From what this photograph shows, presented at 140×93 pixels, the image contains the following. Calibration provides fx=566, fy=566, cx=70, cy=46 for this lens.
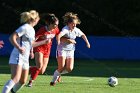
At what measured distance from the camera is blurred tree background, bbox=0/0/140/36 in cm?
4156

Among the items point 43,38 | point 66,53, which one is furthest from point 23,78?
point 66,53

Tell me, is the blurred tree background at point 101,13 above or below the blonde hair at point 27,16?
above

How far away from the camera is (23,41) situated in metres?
11.7

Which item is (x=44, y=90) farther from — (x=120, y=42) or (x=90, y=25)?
(x=90, y=25)

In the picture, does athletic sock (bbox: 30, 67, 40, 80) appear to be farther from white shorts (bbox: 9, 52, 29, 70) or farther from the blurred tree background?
the blurred tree background

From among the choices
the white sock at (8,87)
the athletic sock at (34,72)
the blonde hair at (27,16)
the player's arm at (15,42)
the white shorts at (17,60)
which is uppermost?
the blonde hair at (27,16)

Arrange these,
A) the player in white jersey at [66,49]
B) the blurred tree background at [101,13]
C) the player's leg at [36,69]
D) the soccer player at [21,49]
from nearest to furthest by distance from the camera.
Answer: the soccer player at [21,49] < the player's leg at [36,69] < the player in white jersey at [66,49] < the blurred tree background at [101,13]

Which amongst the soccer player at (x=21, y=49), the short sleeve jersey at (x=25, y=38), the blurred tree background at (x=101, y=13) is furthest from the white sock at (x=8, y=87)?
the blurred tree background at (x=101, y=13)

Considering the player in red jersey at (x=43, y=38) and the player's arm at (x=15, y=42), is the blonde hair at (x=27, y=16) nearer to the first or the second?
Result: the player's arm at (x=15, y=42)

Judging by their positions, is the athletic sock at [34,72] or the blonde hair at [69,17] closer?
the athletic sock at [34,72]

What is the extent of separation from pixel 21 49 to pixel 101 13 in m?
31.4

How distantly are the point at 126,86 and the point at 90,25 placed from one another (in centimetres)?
2650

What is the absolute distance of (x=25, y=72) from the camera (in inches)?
461

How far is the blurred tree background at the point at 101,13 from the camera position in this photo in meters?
41.6
